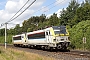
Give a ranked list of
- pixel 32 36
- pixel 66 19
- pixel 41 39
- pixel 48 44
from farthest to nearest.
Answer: pixel 66 19, pixel 32 36, pixel 41 39, pixel 48 44

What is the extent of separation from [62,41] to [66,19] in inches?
1496

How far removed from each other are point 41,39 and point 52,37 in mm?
4995

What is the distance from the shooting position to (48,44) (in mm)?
28984

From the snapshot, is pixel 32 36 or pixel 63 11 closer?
pixel 32 36

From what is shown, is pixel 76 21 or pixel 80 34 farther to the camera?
pixel 76 21

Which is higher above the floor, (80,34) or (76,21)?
(76,21)

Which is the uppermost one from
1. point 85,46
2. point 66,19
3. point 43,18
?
point 43,18

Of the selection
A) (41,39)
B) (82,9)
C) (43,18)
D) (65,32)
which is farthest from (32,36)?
(43,18)

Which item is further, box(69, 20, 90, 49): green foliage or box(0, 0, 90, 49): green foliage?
box(0, 0, 90, 49): green foliage

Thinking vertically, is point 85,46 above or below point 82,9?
below

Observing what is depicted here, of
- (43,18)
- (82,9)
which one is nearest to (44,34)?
(82,9)

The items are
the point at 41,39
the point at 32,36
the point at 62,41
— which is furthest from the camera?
the point at 32,36

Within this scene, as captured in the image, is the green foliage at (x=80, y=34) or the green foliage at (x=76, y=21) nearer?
the green foliage at (x=80, y=34)

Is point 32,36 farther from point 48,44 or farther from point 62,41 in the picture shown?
point 62,41
